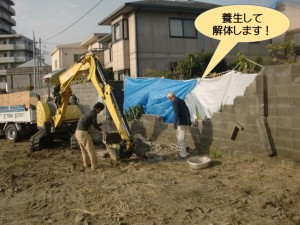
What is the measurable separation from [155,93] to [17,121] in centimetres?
582

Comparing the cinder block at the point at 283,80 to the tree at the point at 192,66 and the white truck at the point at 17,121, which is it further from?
the tree at the point at 192,66

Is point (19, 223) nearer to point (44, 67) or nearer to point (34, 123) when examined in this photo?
point (34, 123)

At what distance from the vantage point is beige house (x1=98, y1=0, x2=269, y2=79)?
20.1m

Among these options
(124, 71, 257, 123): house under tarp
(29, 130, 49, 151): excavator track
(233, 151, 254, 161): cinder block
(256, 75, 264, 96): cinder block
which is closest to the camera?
(256, 75, 264, 96): cinder block

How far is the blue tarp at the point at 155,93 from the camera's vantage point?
36.2ft

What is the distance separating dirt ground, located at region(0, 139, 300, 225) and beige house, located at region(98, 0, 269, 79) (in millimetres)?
12471

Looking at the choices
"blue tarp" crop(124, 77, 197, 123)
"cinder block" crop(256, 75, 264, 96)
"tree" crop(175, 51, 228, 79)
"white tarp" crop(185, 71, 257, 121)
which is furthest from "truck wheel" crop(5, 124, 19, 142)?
"cinder block" crop(256, 75, 264, 96)

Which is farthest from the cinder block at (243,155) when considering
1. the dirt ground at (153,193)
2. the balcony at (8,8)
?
the balcony at (8,8)

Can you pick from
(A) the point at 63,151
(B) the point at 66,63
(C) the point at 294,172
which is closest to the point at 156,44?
(A) the point at 63,151

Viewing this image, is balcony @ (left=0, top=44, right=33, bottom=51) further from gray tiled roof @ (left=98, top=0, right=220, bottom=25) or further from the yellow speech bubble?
the yellow speech bubble

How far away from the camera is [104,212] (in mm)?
5273

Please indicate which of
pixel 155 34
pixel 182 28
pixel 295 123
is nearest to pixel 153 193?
pixel 295 123

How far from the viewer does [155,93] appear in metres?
11.9

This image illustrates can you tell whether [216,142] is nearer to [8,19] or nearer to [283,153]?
[283,153]
